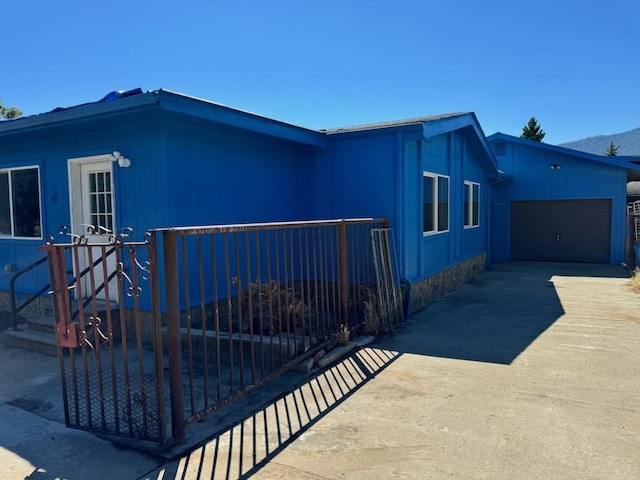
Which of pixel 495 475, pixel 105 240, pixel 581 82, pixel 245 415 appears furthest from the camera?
pixel 581 82

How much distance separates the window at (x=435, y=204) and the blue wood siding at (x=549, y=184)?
7.16m

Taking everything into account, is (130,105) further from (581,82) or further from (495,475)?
(581,82)

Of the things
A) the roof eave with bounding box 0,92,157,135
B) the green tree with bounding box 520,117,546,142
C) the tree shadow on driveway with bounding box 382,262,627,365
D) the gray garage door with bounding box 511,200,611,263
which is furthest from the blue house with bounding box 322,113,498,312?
the green tree with bounding box 520,117,546,142

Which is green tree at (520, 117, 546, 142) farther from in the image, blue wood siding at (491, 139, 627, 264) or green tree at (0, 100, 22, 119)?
green tree at (0, 100, 22, 119)

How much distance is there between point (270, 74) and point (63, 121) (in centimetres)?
706

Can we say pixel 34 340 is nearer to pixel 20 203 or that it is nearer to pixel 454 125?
pixel 20 203

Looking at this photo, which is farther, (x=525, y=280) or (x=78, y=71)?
(x=78, y=71)

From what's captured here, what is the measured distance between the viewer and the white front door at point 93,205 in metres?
6.09

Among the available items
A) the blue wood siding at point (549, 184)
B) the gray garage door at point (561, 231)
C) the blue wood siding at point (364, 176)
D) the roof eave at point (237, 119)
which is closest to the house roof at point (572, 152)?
the blue wood siding at point (549, 184)

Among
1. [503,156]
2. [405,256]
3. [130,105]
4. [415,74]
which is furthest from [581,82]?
[130,105]

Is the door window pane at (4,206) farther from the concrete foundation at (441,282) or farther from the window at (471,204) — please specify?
the window at (471,204)

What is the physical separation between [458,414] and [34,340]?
5.12 meters

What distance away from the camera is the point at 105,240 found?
6.16 m

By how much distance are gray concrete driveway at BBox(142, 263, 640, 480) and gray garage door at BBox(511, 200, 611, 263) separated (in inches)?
361
